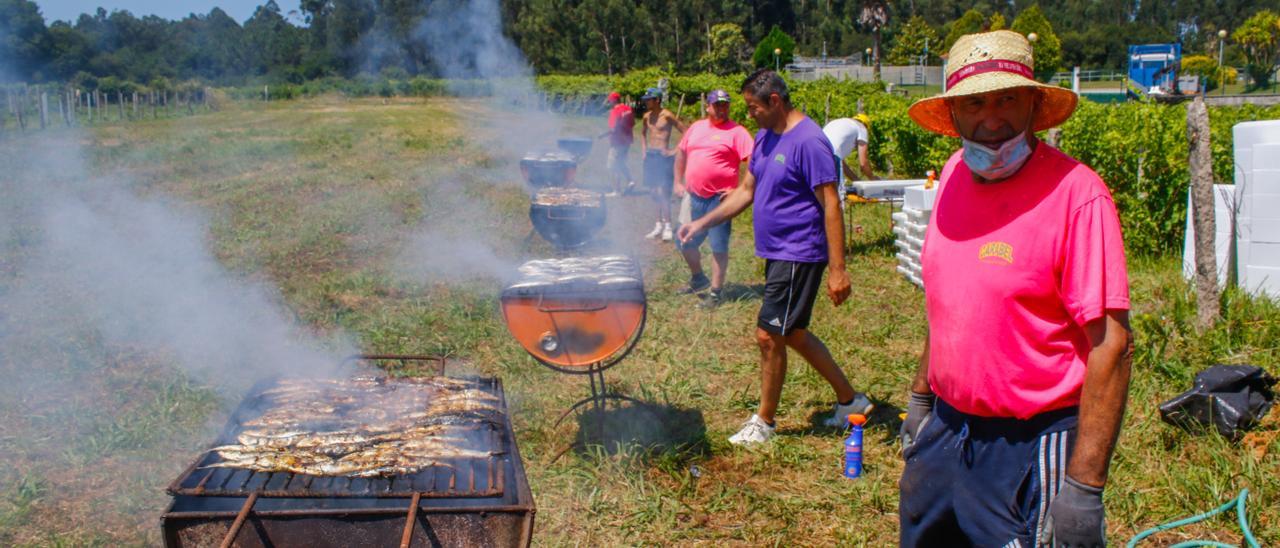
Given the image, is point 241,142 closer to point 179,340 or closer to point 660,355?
point 179,340

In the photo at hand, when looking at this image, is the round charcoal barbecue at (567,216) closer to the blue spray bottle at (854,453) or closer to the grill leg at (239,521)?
the blue spray bottle at (854,453)

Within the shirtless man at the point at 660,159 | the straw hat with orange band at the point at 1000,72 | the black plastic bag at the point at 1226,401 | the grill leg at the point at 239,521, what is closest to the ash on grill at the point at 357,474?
the grill leg at the point at 239,521

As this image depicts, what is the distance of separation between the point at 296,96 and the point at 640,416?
25.1 meters

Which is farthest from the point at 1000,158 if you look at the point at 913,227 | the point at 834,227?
the point at 913,227

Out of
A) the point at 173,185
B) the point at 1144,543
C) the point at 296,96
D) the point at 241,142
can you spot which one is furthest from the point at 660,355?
the point at 296,96

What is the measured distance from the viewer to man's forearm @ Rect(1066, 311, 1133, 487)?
6.51 ft

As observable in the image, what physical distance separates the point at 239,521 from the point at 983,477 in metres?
2.21

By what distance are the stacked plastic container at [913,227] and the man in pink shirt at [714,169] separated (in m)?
1.66

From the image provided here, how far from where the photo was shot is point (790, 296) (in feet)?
14.4

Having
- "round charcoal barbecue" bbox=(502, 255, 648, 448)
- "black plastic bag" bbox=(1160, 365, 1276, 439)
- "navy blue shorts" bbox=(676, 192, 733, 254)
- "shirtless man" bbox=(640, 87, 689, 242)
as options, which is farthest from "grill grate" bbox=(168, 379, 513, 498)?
"shirtless man" bbox=(640, 87, 689, 242)

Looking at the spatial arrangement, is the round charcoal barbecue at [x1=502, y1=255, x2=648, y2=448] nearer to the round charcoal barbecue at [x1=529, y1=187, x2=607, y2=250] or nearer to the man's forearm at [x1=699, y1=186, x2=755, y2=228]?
the man's forearm at [x1=699, y1=186, x2=755, y2=228]

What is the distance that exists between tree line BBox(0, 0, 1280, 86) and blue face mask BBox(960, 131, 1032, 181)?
705cm

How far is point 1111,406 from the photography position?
6.57 feet

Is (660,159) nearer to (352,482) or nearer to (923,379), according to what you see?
(352,482)
